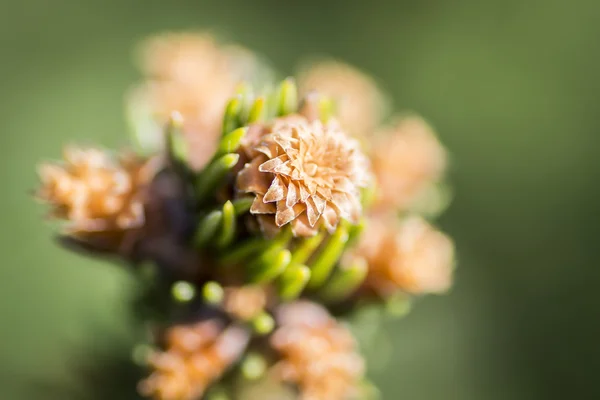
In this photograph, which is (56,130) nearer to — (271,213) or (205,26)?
(205,26)

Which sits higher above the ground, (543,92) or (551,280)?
(543,92)

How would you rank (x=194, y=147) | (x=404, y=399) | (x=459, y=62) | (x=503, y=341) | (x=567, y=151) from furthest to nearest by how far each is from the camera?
(x=459, y=62) < (x=567, y=151) < (x=503, y=341) < (x=404, y=399) < (x=194, y=147)

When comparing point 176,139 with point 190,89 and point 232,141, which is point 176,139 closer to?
point 232,141

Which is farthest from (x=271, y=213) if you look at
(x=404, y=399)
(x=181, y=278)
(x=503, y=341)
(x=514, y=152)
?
(x=514, y=152)

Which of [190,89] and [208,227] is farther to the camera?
[190,89]

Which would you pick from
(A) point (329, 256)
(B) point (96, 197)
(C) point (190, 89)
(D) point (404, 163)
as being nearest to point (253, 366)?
(A) point (329, 256)

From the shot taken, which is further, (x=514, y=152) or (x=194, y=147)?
(x=514, y=152)

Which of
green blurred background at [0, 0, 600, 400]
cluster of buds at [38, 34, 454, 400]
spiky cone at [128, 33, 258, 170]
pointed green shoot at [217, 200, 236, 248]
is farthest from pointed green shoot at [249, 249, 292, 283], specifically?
green blurred background at [0, 0, 600, 400]

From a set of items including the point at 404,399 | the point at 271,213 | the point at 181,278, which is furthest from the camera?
the point at 404,399
